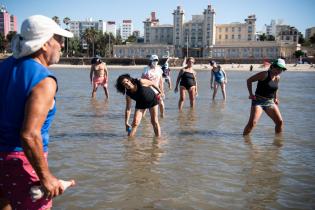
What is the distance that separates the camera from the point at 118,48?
130000mm

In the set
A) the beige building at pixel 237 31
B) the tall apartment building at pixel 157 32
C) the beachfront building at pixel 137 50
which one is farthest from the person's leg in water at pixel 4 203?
the tall apartment building at pixel 157 32

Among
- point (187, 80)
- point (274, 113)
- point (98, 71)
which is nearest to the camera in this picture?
point (274, 113)

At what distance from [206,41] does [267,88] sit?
130m

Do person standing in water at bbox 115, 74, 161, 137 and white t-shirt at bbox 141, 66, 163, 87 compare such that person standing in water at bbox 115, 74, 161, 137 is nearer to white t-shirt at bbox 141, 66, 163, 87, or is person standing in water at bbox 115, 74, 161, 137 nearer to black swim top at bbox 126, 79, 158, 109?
black swim top at bbox 126, 79, 158, 109

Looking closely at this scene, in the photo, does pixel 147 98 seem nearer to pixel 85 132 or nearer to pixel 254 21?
pixel 85 132

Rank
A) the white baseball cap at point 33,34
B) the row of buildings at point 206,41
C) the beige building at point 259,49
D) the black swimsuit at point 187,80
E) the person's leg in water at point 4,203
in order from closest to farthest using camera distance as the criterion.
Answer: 1. the white baseball cap at point 33,34
2. the person's leg in water at point 4,203
3. the black swimsuit at point 187,80
4. the beige building at point 259,49
5. the row of buildings at point 206,41

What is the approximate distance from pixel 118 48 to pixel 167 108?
120 metres

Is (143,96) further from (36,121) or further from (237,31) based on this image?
(237,31)

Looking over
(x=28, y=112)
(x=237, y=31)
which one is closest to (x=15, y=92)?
(x=28, y=112)

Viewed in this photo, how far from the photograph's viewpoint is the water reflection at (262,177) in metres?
4.49

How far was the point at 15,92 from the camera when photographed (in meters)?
2.28

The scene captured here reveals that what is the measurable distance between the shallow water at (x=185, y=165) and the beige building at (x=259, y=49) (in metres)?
110

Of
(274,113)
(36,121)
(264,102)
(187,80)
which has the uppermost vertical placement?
(36,121)

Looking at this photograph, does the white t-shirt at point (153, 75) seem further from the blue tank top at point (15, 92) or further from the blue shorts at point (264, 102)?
the blue tank top at point (15, 92)
